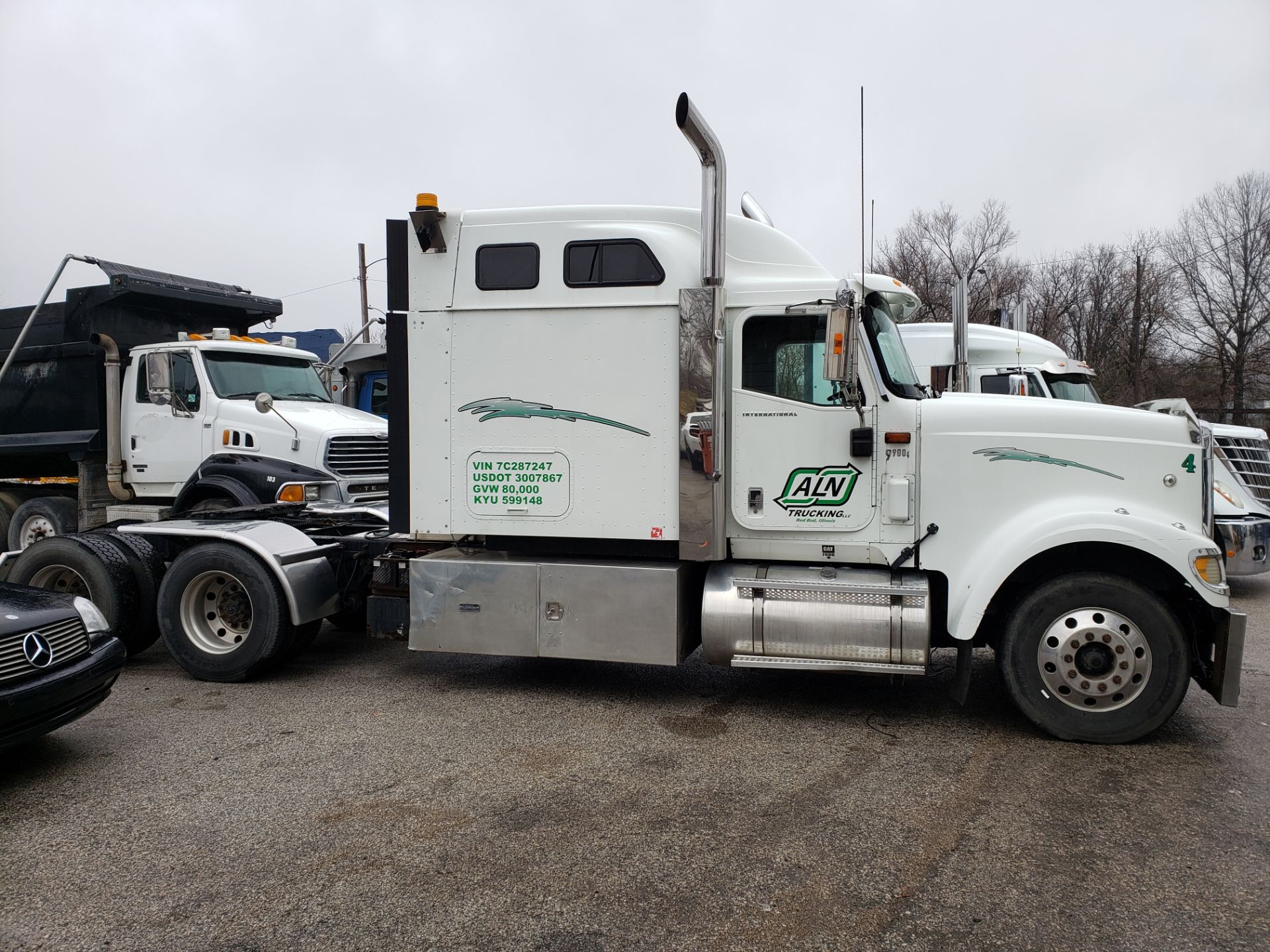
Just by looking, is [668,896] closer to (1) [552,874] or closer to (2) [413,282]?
(1) [552,874]

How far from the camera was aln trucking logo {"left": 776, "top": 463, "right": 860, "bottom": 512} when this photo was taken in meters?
5.46

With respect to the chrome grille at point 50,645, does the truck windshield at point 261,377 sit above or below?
above

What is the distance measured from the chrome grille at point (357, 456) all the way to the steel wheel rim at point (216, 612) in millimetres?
2483

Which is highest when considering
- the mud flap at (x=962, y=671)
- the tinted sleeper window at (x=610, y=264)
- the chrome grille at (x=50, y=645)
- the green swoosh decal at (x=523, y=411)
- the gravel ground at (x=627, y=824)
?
the tinted sleeper window at (x=610, y=264)

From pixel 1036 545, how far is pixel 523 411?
328 cm

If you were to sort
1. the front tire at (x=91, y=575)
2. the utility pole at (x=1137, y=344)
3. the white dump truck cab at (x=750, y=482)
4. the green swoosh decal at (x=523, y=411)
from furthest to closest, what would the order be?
the utility pole at (x=1137, y=344), the front tire at (x=91, y=575), the green swoosh decal at (x=523, y=411), the white dump truck cab at (x=750, y=482)

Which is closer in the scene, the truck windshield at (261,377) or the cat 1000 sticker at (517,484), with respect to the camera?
the cat 1000 sticker at (517,484)

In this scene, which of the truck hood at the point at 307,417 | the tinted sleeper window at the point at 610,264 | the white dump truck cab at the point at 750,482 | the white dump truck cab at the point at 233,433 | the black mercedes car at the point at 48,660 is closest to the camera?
the black mercedes car at the point at 48,660

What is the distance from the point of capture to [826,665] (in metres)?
5.30

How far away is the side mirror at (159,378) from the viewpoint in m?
9.33

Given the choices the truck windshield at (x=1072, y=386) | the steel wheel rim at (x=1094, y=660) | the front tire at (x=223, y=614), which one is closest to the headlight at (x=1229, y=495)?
the truck windshield at (x=1072, y=386)

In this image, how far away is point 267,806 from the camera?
4180mm

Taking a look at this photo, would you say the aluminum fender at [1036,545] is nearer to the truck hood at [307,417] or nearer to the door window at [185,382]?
the truck hood at [307,417]

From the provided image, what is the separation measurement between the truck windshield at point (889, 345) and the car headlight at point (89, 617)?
492cm
